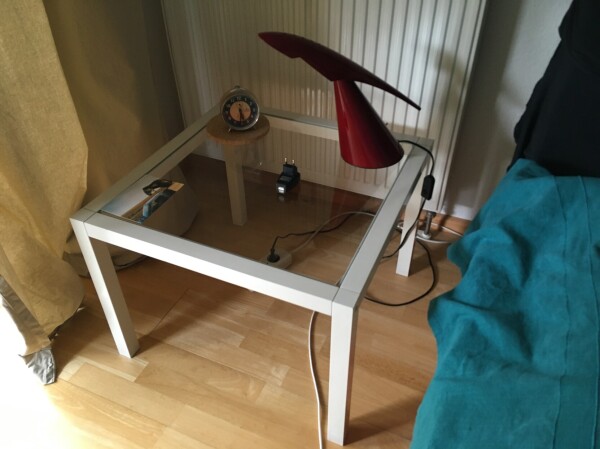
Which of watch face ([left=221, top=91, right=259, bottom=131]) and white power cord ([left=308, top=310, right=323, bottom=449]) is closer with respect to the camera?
white power cord ([left=308, top=310, right=323, bottom=449])

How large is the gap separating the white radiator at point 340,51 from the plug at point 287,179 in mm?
20

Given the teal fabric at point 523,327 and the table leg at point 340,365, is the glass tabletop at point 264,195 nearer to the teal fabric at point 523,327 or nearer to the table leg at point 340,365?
the table leg at point 340,365

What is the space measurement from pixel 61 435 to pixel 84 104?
82cm

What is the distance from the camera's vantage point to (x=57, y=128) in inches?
46.7

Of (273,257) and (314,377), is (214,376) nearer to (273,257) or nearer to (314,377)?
(314,377)

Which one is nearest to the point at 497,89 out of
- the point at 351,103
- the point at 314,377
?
the point at 351,103

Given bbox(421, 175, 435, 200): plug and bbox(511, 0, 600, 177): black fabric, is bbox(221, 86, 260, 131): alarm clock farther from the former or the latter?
bbox(511, 0, 600, 177): black fabric

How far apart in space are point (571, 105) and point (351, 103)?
47 cm

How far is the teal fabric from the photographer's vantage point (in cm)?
76

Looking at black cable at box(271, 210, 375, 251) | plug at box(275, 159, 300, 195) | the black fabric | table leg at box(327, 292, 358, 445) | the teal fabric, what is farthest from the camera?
plug at box(275, 159, 300, 195)

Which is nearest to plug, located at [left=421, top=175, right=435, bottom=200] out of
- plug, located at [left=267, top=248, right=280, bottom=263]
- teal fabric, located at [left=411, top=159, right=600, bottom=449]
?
teal fabric, located at [left=411, top=159, right=600, bottom=449]

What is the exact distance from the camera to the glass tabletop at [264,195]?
3.45 feet

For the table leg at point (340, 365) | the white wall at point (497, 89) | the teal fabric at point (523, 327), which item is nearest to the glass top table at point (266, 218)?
the table leg at point (340, 365)

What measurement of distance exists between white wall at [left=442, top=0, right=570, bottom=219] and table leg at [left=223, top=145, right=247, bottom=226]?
0.70 meters
